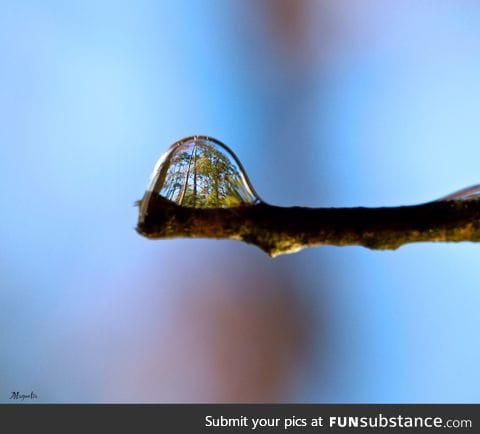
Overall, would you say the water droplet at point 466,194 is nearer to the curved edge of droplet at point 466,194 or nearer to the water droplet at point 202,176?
the curved edge of droplet at point 466,194

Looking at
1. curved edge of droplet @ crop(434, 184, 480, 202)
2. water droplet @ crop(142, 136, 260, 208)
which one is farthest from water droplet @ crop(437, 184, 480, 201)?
water droplet @ crop(142, 136, 260, 208)

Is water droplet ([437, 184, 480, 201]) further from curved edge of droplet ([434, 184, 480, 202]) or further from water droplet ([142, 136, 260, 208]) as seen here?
water droplet ([142, 136, 260, 208])

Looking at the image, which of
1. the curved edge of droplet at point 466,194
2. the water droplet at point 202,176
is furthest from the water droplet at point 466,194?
the water droplet at point 202,176

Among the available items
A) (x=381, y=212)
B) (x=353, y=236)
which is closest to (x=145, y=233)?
(x=353, y=236)

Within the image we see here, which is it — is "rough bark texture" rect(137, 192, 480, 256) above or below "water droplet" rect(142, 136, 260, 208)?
below

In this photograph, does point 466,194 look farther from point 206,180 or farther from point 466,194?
point 206,180

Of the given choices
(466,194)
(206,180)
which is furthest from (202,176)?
(466,194)
